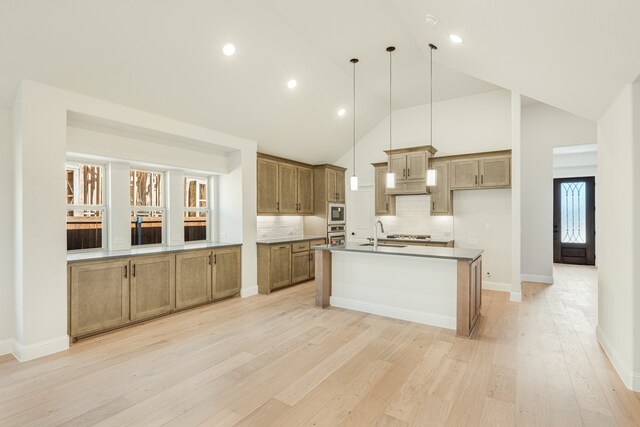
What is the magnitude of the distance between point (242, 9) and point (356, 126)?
3945mm

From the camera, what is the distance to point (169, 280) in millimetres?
4391

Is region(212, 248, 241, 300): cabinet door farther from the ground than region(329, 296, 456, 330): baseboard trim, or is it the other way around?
region(212, 248, 241, 300): cabinet door

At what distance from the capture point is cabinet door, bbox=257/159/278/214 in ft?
19.3

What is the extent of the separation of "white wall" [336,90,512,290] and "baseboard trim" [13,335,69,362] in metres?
5.65

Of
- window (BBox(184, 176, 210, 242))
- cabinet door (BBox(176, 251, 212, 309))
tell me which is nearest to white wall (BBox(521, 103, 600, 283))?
cabinet door (BBox(176, 251, 212, 309))

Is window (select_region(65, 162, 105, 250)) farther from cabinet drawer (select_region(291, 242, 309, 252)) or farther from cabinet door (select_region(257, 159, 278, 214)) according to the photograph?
cabinet drawer (select_region(291, 242, 309, 252))

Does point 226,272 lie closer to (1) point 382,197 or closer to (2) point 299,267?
(2) point 299,267

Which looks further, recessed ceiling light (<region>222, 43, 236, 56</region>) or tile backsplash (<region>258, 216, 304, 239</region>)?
tile backsplash (<region>258, 216, 304, 239</region>)

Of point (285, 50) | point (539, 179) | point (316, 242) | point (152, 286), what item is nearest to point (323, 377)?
point (152, 286)

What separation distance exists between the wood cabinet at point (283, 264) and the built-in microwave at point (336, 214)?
0.83 metres

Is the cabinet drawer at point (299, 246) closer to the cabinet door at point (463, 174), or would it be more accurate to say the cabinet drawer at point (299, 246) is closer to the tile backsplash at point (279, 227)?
the tile backsplash at point (279, 227)

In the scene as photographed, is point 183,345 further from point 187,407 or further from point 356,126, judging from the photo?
point 356,126

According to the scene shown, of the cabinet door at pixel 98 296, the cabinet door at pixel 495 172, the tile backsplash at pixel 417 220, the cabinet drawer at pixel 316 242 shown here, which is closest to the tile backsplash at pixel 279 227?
the cabinet drawer at pixel 316 242

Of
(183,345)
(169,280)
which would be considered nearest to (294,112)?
(169,280)
